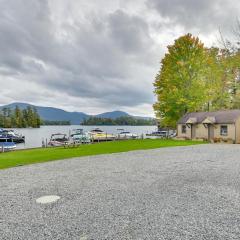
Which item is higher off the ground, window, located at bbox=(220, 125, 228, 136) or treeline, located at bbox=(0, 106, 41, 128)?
treeline, located at bbox=(0, 106, 41, 128)

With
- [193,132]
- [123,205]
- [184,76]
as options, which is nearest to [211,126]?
[193,132]

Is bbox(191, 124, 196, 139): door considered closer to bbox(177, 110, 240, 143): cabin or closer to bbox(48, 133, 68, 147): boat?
bbox(177, 110, 240, 143): cabin

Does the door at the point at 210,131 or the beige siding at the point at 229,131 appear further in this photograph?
the door at the point at 210,131

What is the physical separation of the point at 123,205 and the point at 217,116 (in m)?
31.8

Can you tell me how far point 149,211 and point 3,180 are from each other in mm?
7939

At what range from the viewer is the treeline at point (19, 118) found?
124650 mm

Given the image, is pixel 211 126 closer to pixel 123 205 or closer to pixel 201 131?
pixel 201 131

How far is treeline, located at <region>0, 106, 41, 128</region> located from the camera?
409 ft

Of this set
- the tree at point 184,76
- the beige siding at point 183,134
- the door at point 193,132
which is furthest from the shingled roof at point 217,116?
the tree at point 184,76

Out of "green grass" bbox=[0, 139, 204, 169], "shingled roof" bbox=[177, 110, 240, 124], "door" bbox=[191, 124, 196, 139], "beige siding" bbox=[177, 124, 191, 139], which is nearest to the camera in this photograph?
"green grass" bbox=[0, 139, 204, 169]

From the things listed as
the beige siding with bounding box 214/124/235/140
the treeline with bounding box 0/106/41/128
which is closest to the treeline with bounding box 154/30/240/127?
the beige siding with bounding box 214/124/235/140

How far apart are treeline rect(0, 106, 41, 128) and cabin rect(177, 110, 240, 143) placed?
108 m

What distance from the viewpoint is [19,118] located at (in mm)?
128000

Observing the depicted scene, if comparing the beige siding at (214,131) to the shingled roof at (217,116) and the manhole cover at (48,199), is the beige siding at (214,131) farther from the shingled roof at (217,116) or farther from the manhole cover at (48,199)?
the manhole cover at (48,199)
